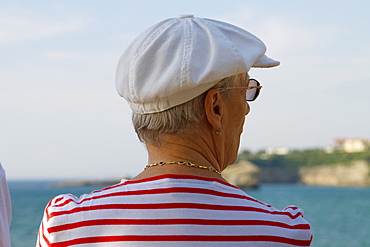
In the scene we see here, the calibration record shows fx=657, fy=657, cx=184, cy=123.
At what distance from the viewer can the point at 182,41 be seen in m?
1.55

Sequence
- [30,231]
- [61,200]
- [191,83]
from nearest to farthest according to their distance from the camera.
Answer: [191,83], [61,200], [30,231]

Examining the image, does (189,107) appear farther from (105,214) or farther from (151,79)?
(105,214)

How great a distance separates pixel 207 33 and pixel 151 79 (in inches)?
6.9

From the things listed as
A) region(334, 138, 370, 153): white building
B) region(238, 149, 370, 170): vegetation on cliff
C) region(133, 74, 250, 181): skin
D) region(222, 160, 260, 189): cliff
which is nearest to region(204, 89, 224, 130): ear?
region(133, 74, 250, 181): skin

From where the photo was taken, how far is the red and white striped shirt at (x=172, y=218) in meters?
1.51

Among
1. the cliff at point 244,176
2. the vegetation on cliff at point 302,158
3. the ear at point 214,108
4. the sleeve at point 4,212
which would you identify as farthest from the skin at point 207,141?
the vegetation on cliff at point 302,158

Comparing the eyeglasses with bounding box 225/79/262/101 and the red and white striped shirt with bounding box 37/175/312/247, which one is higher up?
the eyeglasses with bounding box 225/79/262/101

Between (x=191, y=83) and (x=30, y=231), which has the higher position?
(x=30, y=231)

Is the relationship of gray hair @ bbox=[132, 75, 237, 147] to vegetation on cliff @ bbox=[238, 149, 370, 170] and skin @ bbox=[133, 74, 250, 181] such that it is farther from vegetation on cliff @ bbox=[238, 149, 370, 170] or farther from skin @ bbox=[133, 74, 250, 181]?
vegetation on cliff @ bbox=[238, 149, 370, 170]

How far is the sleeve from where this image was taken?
79.4 inches

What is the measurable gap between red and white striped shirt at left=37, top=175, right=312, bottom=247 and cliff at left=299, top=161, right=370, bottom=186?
95.4 meters

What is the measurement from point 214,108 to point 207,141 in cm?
8

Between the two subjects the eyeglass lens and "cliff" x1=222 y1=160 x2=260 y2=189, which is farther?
"cliff" x1=222 y1=160 x2=260 y2=189

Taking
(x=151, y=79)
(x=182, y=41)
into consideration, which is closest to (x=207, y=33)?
(x=182, y=41)
